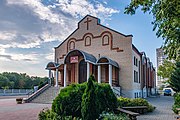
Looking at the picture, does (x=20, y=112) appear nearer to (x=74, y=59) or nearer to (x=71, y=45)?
(x=74, y=59)

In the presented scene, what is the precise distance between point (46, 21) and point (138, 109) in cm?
952

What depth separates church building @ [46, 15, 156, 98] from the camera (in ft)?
78.7

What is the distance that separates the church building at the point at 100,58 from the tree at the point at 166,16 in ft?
51.9

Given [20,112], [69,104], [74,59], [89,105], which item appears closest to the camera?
[89,105]

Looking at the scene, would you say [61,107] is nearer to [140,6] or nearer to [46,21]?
[140,6]

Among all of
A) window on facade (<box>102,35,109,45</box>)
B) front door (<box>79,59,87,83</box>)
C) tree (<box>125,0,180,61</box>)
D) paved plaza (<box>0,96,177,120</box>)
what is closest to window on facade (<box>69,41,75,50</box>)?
front door (<box>79,59,87,83</box>)

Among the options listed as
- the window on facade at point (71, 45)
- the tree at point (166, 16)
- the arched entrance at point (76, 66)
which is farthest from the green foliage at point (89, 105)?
the window on facade at point (71, 45)

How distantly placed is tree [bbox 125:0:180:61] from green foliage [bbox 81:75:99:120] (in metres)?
3.24

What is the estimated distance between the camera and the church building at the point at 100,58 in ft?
78.7

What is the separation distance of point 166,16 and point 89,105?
14.7 ft

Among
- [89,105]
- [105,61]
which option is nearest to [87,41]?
[105,61]

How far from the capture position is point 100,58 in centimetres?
2345

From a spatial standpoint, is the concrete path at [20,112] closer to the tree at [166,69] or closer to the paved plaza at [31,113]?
the paved plaza at [31,113]

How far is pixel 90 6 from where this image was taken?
36.1 feet
